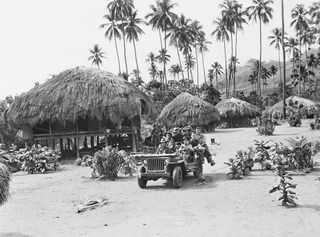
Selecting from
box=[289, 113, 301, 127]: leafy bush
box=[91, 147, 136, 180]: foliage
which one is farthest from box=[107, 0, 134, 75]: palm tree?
box=[91, 147, 136, 180]: foliage

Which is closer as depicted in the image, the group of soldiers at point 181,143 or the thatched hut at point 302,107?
the group of soldiers at point 181,143

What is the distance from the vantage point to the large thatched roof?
19438mm

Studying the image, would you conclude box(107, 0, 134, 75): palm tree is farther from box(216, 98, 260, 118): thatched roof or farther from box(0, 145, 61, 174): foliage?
box(0, 145, 61, 174): foliage

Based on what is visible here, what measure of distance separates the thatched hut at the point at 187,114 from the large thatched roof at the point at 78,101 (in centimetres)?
1230

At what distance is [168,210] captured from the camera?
27.6ft

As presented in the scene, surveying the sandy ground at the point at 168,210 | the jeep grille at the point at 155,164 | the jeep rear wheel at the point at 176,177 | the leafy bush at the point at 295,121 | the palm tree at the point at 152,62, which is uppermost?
the palm tree at the point at 152,62

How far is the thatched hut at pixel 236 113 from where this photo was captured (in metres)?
40.0

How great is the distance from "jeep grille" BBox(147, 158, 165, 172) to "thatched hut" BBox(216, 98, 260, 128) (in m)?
29.9

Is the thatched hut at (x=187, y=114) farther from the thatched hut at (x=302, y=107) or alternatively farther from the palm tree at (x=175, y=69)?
the palm tree at (x=175, y=69)

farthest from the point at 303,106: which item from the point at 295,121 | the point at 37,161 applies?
the point at 37,161

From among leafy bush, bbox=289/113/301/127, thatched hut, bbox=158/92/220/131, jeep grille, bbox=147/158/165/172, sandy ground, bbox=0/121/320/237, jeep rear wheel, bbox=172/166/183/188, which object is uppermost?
thatched hut, bbox=158/92/220/131

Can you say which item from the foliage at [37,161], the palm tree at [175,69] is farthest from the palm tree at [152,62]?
the foliage at [37,161]

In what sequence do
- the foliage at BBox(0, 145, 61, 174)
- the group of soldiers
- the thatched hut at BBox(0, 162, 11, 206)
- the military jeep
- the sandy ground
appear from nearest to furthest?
the thatched hut at BBox(0, 162, 11, 206), the sandy ground, the military jeep, the group of soldiers, the foliage at BBox(0, 145, 61, 174)

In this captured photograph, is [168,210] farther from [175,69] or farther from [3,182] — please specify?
[175,69]
